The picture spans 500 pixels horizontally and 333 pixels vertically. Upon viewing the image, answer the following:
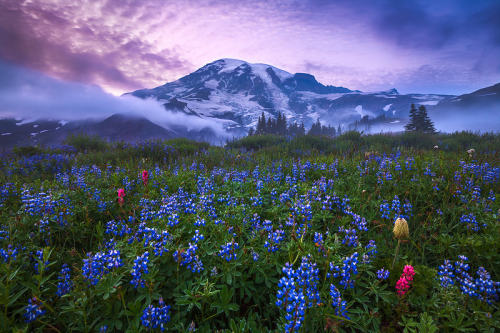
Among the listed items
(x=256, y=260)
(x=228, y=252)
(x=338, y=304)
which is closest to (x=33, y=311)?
(x=228, y=252)

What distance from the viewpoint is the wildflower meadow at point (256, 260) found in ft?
6.54

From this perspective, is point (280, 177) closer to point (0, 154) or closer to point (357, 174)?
point (357, 174)

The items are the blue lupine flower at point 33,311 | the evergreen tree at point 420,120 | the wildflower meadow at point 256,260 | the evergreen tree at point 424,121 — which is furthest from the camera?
the evergreen tree at point 420,120

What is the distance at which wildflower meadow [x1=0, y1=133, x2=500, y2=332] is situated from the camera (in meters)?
1.99

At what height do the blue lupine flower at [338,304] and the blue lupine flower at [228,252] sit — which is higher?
the blue lupine flower at [228,252]

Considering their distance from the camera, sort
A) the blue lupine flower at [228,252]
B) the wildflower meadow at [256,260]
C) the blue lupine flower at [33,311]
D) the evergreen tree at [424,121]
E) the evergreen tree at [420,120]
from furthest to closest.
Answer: the evergreen tree at [420,120] < the evergreen tree at [424,121] < the blue lupine flower at [228,252] < the wildflower meadow at [256,260] < the blue lupine flower at [33,311]

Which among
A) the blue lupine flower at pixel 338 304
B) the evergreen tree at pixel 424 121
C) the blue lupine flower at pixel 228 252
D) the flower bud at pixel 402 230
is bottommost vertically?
the blue lupine flower at pixel 338 304

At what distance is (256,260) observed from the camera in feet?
8.18

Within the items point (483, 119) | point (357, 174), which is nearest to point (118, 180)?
point (357, 174)

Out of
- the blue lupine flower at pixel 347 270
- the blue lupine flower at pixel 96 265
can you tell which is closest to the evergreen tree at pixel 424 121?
the blue lupine flower at pixel 347 270

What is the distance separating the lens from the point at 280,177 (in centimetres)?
540

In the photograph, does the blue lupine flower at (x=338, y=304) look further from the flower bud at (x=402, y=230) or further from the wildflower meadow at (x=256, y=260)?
the flower bud at (x=402, y=230)

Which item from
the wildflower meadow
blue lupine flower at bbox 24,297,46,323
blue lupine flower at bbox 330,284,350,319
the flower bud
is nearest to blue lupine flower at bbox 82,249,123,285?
the wildflower meadow

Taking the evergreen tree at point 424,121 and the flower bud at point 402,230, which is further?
the evergreen tree at point 424,121
